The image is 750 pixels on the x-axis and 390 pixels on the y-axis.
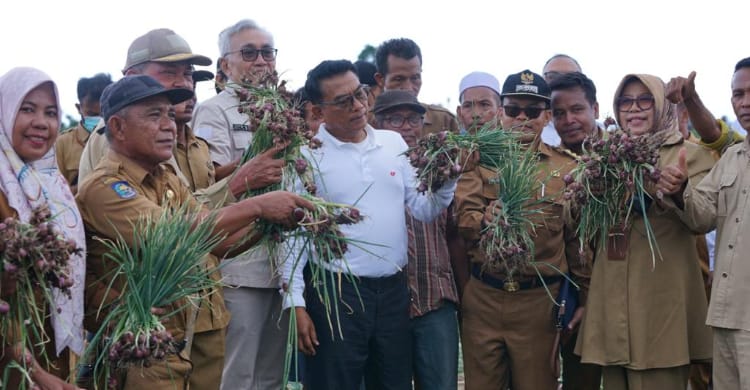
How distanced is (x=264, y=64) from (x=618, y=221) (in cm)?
218

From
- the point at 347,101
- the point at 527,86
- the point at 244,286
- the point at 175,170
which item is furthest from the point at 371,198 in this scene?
the point at 527,86

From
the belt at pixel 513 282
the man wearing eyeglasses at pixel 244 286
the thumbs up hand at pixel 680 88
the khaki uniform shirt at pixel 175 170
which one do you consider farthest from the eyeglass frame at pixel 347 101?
the thumbs up hand at pixel 680 88

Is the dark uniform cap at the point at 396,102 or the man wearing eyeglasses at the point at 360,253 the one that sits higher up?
the dark uniform cap at the point at 396,102

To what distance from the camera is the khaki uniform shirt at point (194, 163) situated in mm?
4906

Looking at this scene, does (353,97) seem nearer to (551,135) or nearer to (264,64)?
(264,64)

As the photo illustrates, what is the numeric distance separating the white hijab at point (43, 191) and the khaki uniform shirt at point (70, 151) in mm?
1451

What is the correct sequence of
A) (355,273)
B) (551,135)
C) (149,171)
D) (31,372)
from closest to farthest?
(31,372), (149,171), (355,273), (551,135)

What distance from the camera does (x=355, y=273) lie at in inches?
195

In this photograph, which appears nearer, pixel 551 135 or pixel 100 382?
pixel 100 382

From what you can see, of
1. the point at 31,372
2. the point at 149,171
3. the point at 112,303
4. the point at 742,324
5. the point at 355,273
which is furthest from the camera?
the point at 355,273

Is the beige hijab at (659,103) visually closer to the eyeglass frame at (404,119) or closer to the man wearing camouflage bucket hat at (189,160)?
the eyeglass frame at (404,119)

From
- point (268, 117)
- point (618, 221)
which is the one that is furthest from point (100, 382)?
point (618, 221)

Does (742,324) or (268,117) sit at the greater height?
(268,117)

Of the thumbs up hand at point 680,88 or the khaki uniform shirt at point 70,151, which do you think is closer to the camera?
the thumbs up hand at point 680,88
